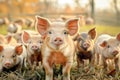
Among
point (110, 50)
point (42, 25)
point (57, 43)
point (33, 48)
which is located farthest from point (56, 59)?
point (110, 50)

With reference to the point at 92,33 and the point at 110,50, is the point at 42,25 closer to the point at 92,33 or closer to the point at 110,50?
the point at 92,33

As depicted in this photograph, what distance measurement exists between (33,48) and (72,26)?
0.85 meters

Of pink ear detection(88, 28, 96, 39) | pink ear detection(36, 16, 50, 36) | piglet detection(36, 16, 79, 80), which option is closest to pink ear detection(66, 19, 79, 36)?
piglet detection(36, 16, 79, 80)

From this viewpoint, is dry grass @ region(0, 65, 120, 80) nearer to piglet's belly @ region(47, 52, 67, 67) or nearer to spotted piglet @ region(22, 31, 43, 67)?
spotted piglet @ region(22, 31, 43, 67)

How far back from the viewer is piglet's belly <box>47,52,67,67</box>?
5.21 meters

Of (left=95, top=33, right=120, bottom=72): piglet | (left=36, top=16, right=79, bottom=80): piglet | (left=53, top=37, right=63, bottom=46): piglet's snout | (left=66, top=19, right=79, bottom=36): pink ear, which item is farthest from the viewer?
(left=95, top=33, right=120, bottom=72): piglet

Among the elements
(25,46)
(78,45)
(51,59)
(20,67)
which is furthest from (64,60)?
(25,46)

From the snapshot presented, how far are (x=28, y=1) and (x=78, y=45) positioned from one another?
35775 millimetres

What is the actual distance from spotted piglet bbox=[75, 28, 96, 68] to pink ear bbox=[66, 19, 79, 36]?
1.82 feet

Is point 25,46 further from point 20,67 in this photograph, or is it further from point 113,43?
point 113,43

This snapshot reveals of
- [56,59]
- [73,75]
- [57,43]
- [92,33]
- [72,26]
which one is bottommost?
[73,75]

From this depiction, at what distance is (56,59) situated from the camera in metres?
5.29

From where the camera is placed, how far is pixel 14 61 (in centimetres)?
616

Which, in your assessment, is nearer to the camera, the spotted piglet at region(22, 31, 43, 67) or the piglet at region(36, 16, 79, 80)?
the piglet at region(36, 16, 79, 80)
